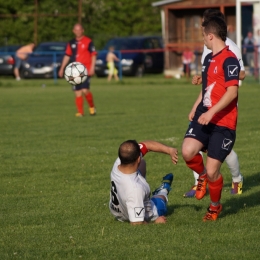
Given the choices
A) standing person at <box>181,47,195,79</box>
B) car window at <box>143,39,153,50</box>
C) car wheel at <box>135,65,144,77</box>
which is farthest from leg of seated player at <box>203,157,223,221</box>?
car window at <box>143,39,153,50</box>

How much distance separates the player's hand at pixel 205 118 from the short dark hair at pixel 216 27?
0.82 meters

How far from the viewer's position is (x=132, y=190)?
22.8ft

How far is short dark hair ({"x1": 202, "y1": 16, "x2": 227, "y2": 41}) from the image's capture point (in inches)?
281

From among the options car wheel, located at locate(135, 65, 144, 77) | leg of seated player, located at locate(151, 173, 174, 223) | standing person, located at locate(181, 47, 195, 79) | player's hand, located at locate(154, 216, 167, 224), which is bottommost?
car wheel, located at locate(135, 65, 144, 77)

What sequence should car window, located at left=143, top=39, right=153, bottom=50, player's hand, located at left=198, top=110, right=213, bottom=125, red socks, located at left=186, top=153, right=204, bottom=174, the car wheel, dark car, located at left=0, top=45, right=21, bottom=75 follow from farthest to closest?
car window, located at left=143, top=39, right=153, bottom=50
the car wheel
dark car, located at left=0, top=45, right=21, bottom=75
red socks, located at left=186, top=153, right=204, bottom=174
player's hand, located at left=198, top=110, right=213, bottom=125

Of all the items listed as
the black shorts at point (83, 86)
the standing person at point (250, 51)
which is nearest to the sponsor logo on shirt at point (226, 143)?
the black shorts at point (83, 86)

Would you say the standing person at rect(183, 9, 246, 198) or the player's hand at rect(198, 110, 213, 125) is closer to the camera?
the player's hand at rect(198, 110, 213, 125)

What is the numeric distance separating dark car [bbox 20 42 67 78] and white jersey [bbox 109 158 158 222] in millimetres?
27954

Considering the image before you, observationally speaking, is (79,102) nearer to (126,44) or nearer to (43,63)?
(43,63)

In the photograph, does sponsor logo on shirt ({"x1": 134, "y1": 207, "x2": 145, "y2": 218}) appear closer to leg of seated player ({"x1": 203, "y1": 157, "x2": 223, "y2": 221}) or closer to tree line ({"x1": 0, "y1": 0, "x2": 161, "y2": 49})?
leg of seated player ({"x1": 203, "y1": 157, "x2": 223, "y2": 221})

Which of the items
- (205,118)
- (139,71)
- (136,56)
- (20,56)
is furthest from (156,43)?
(205,118)

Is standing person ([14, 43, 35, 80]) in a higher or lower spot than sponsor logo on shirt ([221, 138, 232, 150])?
lower

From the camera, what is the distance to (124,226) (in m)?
7.14

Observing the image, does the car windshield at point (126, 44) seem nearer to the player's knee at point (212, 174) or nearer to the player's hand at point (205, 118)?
the player's knee at point (212, 174)
